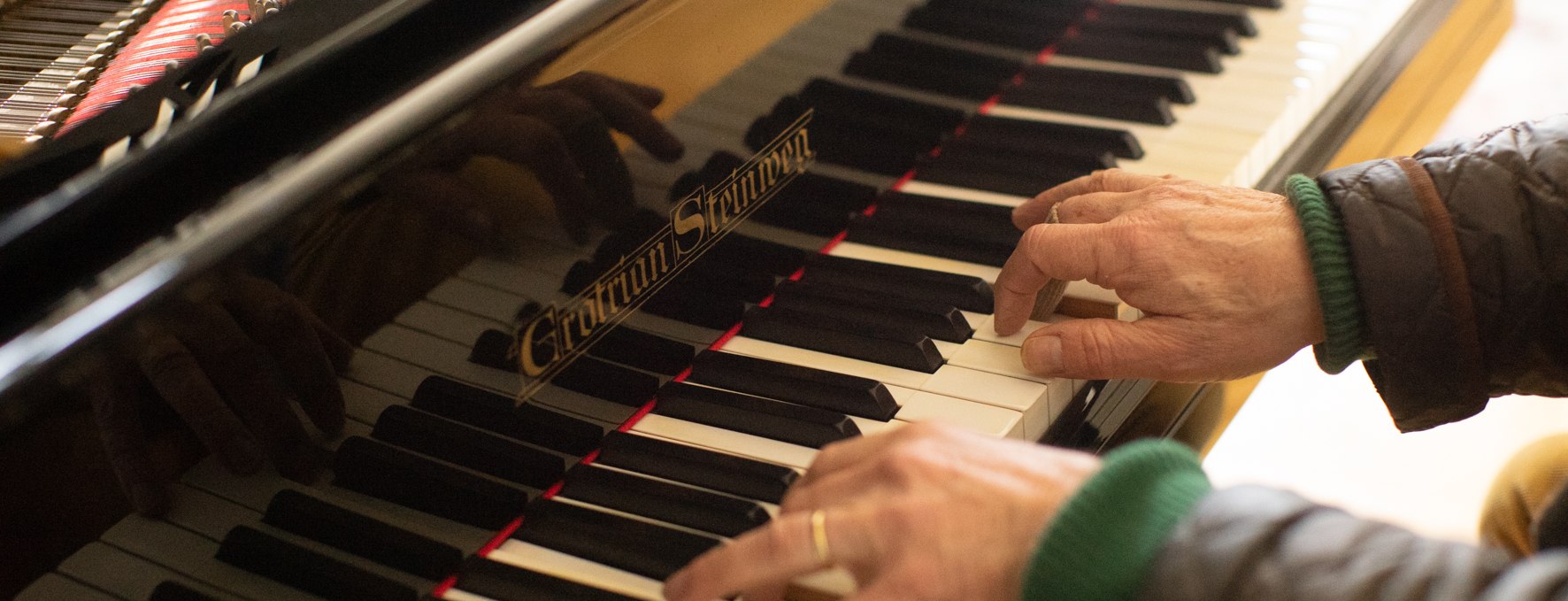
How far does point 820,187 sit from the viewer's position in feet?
4.31

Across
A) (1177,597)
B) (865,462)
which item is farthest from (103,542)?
(1177,597)

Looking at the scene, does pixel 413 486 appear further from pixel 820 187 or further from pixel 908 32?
pixel 908 32

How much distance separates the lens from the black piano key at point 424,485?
91cm

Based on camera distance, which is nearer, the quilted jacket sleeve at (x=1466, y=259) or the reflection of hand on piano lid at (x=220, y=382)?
the reflection of hand on piano lid at (x=220, y=382)

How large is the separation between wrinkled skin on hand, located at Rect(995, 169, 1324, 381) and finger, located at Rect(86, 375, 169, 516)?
2.41 ft

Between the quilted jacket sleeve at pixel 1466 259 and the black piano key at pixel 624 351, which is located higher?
the black piano key at pixel 624 351

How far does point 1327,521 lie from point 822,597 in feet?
1.26

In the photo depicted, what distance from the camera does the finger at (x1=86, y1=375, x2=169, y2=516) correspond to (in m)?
0.75

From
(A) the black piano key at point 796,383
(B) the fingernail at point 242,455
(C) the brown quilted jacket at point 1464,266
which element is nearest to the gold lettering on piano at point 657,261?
(A) the black piano key at point 796,383

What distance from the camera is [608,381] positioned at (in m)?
1.09

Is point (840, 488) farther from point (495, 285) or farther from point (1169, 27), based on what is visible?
point (1169, 27)

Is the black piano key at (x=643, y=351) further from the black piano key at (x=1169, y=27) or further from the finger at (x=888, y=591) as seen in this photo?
the black piano key at (x=1169, y=27)

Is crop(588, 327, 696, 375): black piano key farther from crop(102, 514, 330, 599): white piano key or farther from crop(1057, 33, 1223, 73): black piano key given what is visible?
crop(1057, 33, 1223, 73): black piano key

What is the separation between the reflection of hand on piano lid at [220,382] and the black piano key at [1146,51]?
43.3 inches
